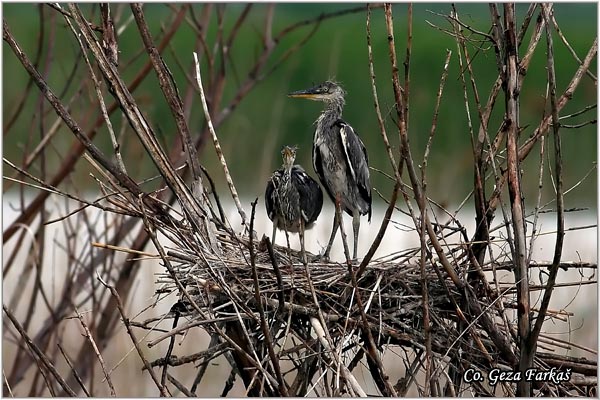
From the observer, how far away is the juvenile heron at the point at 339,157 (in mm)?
3779

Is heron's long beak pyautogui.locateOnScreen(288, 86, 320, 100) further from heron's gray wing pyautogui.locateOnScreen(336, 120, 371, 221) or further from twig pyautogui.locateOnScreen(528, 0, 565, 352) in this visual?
twig pyautogui.locateOnScreen(528, 0, 565, 352)

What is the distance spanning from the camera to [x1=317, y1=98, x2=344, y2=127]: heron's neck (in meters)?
3.97

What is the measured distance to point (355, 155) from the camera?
12.4ft

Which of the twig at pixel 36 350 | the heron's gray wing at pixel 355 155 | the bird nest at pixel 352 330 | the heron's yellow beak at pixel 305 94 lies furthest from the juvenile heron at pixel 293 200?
Answer: the twig at pixel 36 350

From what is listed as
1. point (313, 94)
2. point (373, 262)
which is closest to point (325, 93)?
point (313, 94)

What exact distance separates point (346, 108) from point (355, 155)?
166cm

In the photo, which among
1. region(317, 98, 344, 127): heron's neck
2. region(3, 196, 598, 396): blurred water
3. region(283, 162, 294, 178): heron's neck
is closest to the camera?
region(283, 162, 294, 178): heron's neck

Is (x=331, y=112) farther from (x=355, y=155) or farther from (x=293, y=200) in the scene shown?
(x=293, y=200)

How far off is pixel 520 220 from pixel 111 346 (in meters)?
3.87

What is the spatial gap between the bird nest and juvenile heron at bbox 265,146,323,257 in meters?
0.81

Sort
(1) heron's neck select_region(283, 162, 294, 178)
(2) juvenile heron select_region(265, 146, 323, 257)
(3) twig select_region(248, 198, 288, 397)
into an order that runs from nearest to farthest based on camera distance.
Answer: (3) twig select_region(248, 198, 288, 397)
(1) heron's neck select_region(283, 162, 294, 178)
(2) juvenile heron select_region(265, 146, 323, 257)

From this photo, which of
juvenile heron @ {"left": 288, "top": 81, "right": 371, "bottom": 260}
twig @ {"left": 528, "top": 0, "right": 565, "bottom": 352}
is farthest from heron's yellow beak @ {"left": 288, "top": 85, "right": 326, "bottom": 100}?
twig @ {"left": 528, "top": 0, "right": 565, "bottom": 352}

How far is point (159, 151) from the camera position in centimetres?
246

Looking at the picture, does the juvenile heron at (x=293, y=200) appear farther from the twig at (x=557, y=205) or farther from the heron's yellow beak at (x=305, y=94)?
the twig at (x=557, y=205)
